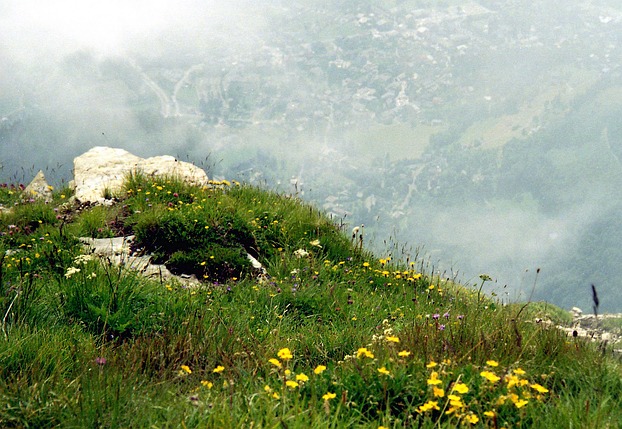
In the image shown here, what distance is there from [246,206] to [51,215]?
3.88 metres

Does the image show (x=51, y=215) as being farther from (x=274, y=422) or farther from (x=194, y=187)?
(x=274, y=422)

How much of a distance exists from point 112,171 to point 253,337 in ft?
32.9

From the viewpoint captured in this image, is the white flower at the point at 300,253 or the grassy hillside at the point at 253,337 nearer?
the grassy hillside at the point at 253,337

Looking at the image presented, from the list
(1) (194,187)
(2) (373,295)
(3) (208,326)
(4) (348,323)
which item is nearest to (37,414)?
(3) (208,326)

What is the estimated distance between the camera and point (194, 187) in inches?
507

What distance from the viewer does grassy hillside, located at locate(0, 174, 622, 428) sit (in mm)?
3900

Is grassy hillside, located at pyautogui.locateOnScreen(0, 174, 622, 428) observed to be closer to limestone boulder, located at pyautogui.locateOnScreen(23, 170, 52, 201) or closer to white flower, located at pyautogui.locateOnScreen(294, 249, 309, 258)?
white flower, located at pyautogui.locateOnScreen(294, 249, 309, 258)

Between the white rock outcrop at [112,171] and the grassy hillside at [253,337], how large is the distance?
0.68m

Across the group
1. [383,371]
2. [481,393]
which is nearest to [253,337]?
[383,371]

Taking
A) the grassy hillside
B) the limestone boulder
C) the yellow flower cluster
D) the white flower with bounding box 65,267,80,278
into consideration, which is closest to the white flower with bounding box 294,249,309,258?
the grassy hillside

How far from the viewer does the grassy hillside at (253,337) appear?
12.8 ft

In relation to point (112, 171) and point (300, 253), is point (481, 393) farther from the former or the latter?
point (112, 171)

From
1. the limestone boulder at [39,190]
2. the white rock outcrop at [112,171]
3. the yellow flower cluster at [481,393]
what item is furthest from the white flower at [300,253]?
the limestone boulder at [39,190]

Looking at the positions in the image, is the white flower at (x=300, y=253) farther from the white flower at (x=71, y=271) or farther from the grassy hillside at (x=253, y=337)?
the white flower at (x=71, y=271)
